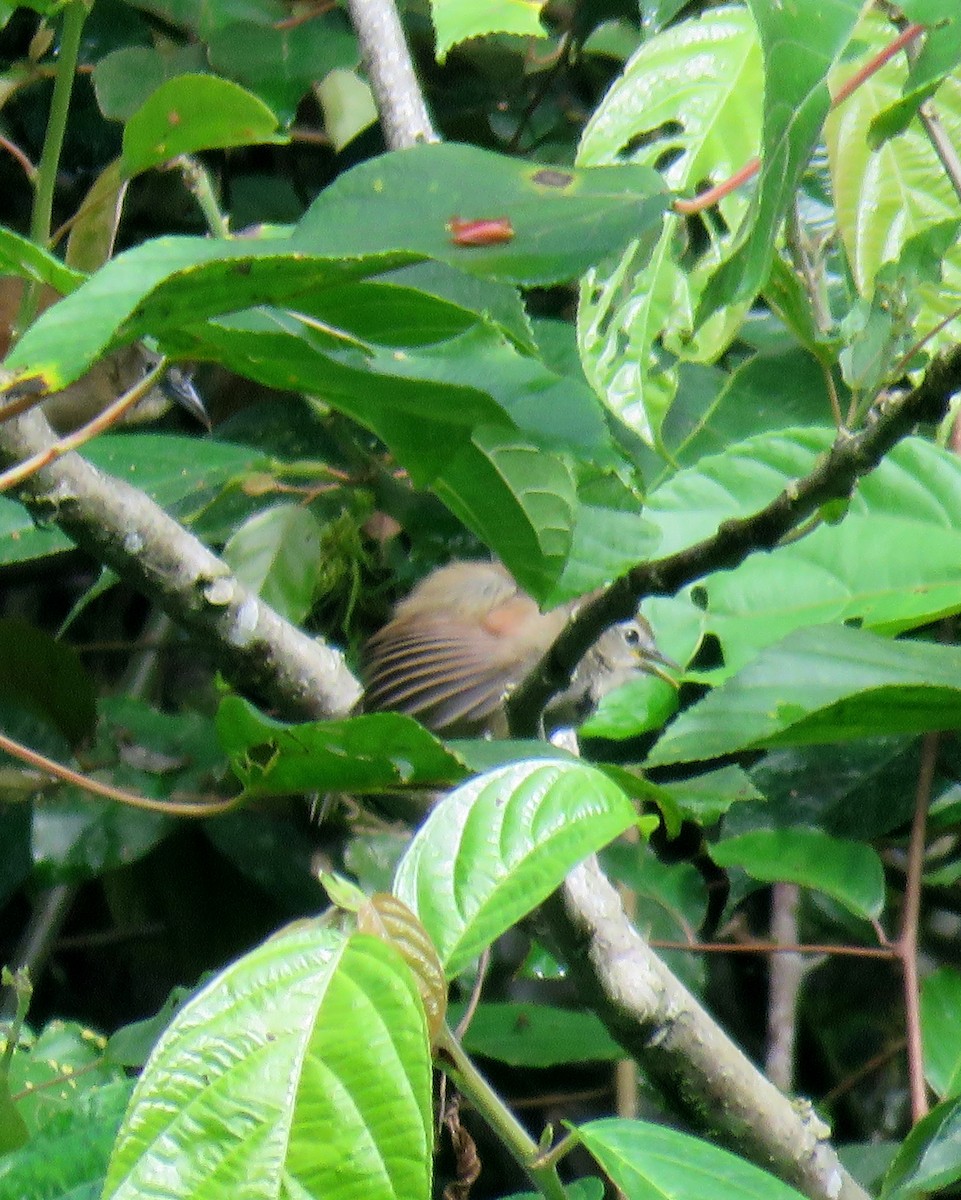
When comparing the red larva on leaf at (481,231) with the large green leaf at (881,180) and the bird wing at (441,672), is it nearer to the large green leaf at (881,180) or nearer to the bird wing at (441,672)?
the large green leaf at (881,180)

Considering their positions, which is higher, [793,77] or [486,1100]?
[793,77]

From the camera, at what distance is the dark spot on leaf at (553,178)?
50 cm

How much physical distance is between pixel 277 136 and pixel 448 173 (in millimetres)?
Answer: 261

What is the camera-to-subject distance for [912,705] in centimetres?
72

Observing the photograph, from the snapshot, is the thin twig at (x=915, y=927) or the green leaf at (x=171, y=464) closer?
the thin twig at (x=915, y=927)

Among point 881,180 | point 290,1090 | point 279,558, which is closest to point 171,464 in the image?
point 279,558

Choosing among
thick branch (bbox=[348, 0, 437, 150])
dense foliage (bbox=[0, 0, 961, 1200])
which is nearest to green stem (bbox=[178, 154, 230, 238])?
dense foliage (bbox=[0, 0, 961, 1200])

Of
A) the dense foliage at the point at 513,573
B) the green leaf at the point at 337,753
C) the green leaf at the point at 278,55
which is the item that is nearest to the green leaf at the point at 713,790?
the dense foliage at the point at 513,573

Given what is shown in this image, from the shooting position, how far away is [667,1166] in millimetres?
485

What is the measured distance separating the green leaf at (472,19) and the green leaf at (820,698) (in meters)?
0.51

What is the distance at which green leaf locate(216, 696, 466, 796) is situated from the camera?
61cm

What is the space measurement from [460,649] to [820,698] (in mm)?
554

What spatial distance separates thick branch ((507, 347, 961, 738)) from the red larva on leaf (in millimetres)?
139

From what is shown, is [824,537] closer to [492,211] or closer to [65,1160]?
[492,211]
